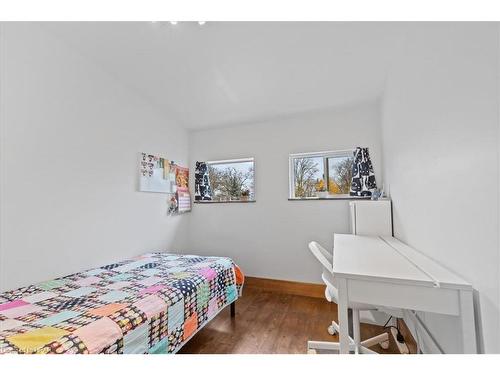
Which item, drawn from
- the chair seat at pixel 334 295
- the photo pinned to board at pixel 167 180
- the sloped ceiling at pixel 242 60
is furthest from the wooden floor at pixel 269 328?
the sloped ceiling at pixel 242 60

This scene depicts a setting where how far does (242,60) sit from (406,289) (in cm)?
196

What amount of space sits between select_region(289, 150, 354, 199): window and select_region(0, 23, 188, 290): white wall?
1960mm

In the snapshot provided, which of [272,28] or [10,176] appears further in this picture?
[272,28]

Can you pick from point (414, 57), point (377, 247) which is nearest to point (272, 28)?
point (414, 57)

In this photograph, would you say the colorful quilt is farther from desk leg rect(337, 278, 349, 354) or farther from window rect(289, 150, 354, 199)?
window rect(289, 150, 354, 199)

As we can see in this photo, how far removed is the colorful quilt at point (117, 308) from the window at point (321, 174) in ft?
4.98

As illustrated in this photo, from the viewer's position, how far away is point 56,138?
1690 mm

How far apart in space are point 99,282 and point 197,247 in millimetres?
1760

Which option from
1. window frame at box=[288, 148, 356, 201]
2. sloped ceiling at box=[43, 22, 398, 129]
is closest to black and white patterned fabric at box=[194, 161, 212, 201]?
sloped ceiling at box=[43, 22, 398, 129]

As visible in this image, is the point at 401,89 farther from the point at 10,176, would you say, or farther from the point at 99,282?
the point at 10,176

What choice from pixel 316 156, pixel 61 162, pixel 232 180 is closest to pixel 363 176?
pixel 316 156

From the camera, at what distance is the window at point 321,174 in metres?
2.80
